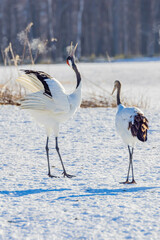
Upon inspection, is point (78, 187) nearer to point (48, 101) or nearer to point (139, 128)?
point (139, 128)

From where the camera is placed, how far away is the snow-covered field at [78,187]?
11.5 feet

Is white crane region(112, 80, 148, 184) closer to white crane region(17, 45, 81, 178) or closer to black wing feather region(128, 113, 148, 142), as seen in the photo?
black wing feather region(128, 113, 148, 142)

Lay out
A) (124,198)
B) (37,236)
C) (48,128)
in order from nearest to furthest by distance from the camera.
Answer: (37,236) < (124,198) < (48,128)

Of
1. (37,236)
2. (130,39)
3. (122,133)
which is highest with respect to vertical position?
(130,39)

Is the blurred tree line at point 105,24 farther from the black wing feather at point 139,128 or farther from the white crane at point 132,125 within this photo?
the black wing feather at point 139,128

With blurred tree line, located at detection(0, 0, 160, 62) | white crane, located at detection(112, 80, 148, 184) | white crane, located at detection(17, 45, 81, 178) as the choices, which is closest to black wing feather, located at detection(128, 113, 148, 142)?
white crane, located at detection(112, 80, 148, 184)

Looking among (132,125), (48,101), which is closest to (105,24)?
(48,101)

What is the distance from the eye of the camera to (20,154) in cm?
603

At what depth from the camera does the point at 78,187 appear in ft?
15.1

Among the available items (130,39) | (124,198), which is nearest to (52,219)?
(124,198)

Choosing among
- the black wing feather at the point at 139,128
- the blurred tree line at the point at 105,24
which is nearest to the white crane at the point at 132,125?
the black wing feather at the point at 139,128

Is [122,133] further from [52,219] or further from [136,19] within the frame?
[136,19]

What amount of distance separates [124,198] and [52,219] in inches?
33.4

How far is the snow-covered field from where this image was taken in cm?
351
